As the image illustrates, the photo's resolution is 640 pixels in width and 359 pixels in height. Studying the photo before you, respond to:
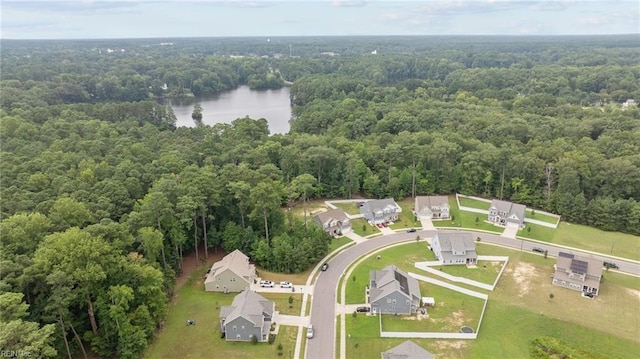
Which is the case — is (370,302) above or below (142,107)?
below

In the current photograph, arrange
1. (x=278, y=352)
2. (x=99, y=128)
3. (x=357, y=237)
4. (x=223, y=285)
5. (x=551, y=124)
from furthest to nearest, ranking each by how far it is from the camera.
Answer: (x=551, y=124) → (x=99, y=128) → (x=357, y=237) → (x=223, y=285) → (x=278, y=352)

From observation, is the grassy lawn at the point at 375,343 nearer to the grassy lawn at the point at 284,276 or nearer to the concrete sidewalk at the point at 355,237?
the grassy lawn at the point at 284,276

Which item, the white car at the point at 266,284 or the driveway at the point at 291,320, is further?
Result: the white car at the point at 266,284

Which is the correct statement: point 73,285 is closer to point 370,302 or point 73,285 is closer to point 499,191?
point 370,302

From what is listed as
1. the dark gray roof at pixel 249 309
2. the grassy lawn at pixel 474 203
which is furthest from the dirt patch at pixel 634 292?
the dark gray roof at pixel 249 309

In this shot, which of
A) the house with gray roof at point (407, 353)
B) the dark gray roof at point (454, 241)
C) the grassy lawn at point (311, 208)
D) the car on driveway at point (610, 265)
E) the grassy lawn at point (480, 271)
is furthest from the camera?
the grassy lawn at point (311, 208)

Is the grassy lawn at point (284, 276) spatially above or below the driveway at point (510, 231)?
below

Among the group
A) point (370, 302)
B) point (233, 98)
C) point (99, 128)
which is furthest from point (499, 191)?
point (233, 98)

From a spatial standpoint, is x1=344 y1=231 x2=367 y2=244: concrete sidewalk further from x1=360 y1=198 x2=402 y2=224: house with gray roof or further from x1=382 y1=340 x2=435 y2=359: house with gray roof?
x1=382 y1=340 x2=435 y2=359: house with gray roof
